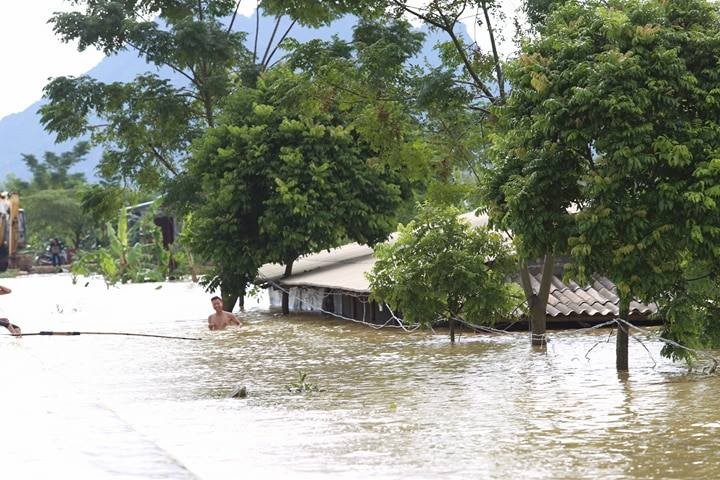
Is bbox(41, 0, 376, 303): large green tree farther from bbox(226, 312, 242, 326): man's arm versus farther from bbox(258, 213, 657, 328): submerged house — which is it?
bbox(226, 312, 242, 326): man's arm

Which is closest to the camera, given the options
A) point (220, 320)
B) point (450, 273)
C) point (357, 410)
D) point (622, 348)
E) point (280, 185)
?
point (357, 410)

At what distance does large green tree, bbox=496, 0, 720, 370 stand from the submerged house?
5126 millimetres

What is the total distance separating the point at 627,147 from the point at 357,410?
391 cm

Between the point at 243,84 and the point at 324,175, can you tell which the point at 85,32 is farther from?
the point at 324,175

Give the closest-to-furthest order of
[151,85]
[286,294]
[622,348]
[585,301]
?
[622,348] < [585,301] < [286,294] < [151,85]

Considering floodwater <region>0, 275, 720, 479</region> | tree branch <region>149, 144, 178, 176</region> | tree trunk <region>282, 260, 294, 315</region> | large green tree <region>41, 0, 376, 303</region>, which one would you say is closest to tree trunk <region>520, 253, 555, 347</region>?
floodwater <region>0, 275, 720, 479</region>

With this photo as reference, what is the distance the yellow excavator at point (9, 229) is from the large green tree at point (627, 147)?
47562 mm

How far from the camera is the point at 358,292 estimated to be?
23.8 metres

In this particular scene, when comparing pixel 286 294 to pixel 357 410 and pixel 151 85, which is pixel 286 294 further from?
pixel 357 410

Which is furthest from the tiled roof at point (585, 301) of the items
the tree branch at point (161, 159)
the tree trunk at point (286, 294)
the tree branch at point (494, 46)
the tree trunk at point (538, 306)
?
the tree branch at point (161, 159)

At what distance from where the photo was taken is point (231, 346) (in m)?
21.4

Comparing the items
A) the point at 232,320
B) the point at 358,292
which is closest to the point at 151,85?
the point at 232,320

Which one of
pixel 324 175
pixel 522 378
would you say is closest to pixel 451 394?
pixel 522 378

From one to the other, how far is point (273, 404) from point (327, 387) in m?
1.76
